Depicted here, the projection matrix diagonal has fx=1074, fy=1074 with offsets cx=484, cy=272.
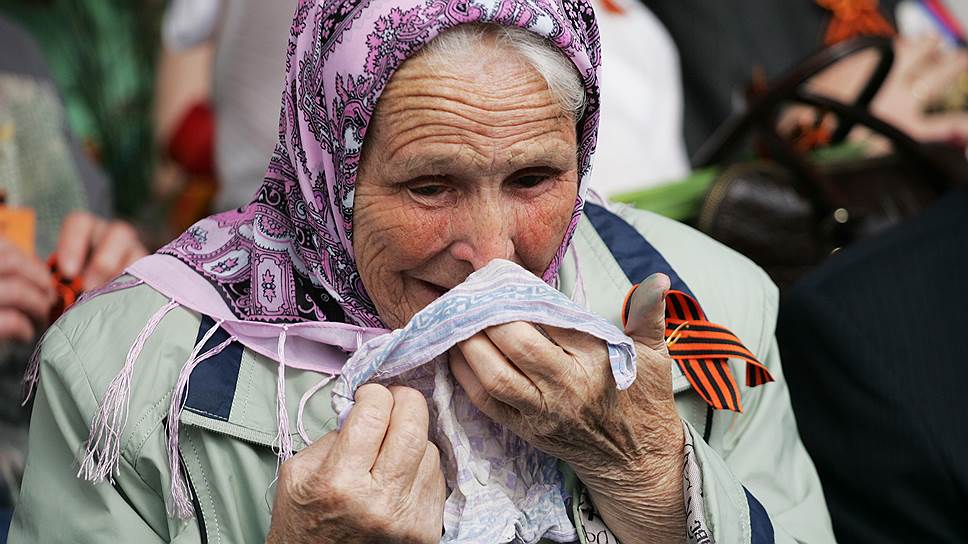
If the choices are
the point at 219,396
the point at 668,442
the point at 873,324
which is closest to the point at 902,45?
the point at 873,324

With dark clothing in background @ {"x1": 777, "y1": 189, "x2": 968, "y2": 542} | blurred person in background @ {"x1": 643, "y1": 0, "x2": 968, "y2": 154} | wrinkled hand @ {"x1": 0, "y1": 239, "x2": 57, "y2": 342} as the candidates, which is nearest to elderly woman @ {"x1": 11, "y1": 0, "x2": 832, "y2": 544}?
dark clothing in background @ {"x1": 777, "y1": 189, "x2": 968, "y2": 542}

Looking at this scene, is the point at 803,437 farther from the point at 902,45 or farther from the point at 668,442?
the point at 902,45

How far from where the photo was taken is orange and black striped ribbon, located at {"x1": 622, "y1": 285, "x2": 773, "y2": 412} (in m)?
1.64

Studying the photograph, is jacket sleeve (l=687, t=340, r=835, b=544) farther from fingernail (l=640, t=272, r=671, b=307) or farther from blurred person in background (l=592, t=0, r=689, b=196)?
blurred person in background (l=592, t=0, r=689, b=196)

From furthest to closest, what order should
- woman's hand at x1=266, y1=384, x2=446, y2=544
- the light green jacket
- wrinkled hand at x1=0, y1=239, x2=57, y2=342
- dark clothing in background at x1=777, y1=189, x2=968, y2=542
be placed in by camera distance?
1. wrinkled hand at x1=0, y1=239, x2=57, y2=342
2. dark clothing in background at x1=777, y1=189, x2=968, y2=542
3. the light green jacket
4. woman's hand at x1=266, y1=384, x2=446, y2=544

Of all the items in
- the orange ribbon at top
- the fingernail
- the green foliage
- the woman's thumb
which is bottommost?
the green foliage

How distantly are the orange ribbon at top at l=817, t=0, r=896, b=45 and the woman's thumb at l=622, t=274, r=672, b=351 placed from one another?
3154mm

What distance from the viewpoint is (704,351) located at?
1643 millimetres

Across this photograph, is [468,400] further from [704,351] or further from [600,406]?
[704,351]

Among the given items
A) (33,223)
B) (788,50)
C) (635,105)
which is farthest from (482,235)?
(788,50)

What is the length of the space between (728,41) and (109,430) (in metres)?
3.31

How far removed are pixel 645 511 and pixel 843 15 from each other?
10.8ft

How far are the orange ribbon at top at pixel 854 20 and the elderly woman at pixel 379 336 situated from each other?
2830 mm

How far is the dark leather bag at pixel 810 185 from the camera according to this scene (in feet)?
7.92
